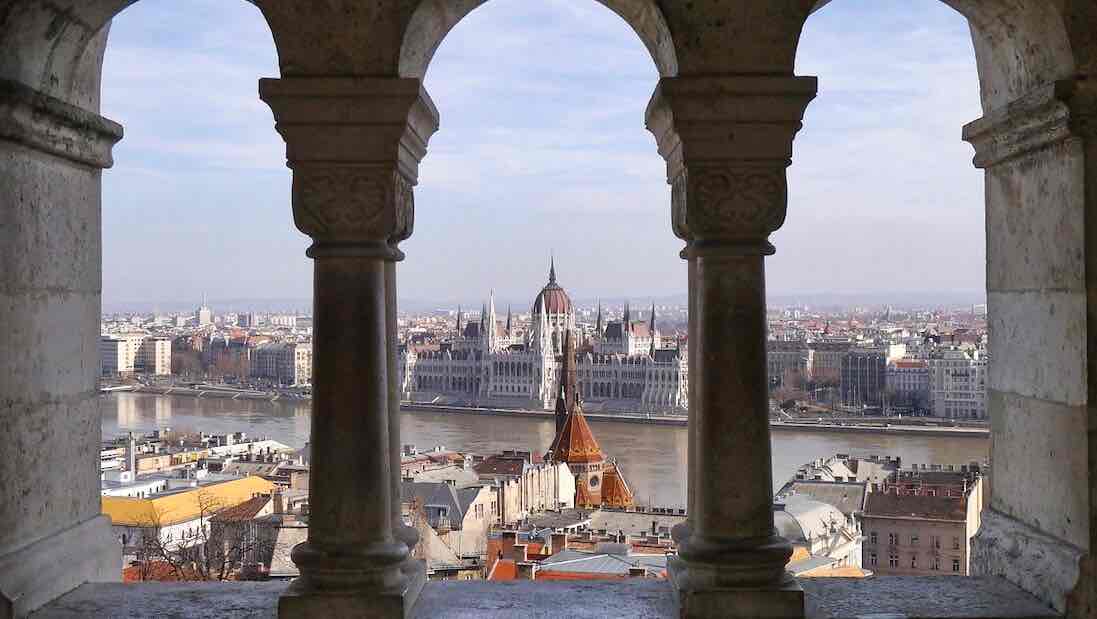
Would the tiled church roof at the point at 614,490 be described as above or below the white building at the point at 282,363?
below

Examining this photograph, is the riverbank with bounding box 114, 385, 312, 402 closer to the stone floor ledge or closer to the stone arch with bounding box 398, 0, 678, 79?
the stone floor ledge

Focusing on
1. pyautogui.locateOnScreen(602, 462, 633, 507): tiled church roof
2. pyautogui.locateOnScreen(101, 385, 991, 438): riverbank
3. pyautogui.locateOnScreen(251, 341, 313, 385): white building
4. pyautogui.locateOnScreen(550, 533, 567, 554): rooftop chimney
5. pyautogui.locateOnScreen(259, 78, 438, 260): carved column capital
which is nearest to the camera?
pyautogui.locateOnScreen(259, 78, 438, 260): carved column capital

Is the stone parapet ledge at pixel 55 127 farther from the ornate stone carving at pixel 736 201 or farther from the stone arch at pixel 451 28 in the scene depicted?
the ornate stone carving at pixel 736 201

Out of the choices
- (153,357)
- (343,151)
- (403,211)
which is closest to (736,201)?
(403,211)

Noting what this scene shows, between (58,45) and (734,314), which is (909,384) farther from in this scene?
(58,45)

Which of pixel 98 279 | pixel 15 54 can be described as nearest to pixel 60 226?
pixel 98 279

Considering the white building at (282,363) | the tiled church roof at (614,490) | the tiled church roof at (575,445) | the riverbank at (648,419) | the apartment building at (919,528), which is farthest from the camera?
the white building at (282,363)

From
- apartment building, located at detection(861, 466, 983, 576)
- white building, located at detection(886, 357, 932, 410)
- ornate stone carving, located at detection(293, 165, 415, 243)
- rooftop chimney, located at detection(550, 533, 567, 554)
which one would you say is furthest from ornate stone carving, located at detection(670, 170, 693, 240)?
white building, located at detection(886, 357, 932, 410)

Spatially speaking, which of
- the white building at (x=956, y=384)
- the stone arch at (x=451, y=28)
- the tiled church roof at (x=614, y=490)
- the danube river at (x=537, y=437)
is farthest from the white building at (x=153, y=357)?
the stone arch at (x=451, y=28)
